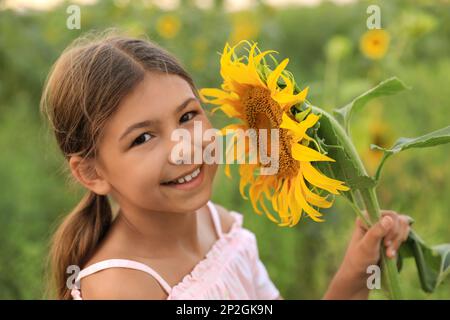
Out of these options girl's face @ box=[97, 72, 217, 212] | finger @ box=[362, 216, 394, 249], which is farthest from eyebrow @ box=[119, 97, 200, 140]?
finger @ box=[362, 216, 394, 249]

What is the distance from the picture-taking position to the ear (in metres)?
1.01

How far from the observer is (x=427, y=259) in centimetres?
100

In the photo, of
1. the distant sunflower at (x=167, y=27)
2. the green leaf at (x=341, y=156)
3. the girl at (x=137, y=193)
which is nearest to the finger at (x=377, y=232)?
the girl at (x=137, y=193)

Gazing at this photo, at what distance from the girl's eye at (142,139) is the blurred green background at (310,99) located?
0.64 ft

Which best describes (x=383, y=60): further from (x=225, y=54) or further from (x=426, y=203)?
(x=225, y=54)

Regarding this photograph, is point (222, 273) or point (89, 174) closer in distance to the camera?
point (89, 174)

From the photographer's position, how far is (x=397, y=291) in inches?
35.2

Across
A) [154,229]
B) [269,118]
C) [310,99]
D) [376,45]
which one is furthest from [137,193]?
[376,45]

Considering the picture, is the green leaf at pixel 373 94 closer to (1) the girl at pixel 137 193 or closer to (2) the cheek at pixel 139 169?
(1) the girl at pixel 137 193

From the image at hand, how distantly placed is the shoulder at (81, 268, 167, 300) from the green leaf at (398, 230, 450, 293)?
396 millimetres

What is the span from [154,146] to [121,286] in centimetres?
24

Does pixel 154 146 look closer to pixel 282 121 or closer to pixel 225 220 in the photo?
pixel 282 121

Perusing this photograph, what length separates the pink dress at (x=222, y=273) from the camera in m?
1.04

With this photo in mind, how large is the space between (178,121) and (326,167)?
24 centimetres
